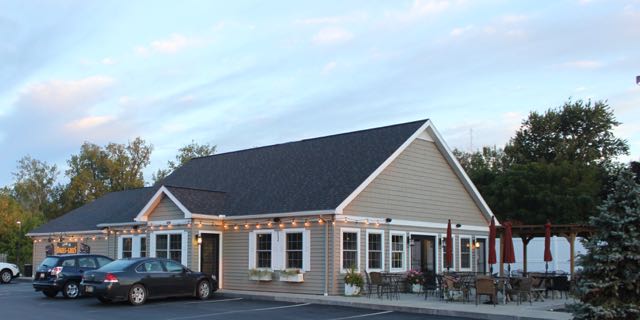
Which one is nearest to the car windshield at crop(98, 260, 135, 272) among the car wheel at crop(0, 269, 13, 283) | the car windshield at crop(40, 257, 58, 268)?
the car windshield at crop(40, 257, 58, 268)

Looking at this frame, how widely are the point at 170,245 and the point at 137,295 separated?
522cm

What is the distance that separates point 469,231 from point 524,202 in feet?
49.1

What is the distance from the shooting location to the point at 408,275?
2181 centimetres

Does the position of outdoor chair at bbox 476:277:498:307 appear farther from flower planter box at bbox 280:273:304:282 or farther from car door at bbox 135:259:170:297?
car door at bbox 135:259:170:297

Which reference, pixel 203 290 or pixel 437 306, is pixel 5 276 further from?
pixel 437 306

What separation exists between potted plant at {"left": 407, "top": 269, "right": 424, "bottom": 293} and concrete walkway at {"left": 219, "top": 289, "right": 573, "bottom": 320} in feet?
2.26

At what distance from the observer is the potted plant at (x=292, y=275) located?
69.0 ft

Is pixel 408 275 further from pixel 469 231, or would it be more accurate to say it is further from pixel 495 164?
pixel 495 164

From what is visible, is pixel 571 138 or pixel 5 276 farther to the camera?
pixel 571 138

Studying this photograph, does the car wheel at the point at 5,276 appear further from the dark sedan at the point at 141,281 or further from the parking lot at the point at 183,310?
the dark sedan at the point at 141,281

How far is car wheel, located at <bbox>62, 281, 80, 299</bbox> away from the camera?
20658 mm

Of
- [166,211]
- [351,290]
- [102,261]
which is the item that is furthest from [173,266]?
[351,290]

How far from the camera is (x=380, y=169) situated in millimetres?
21875

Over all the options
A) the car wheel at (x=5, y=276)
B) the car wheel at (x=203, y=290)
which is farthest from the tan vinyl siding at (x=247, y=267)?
the car wheel at (x=5, y=276)
